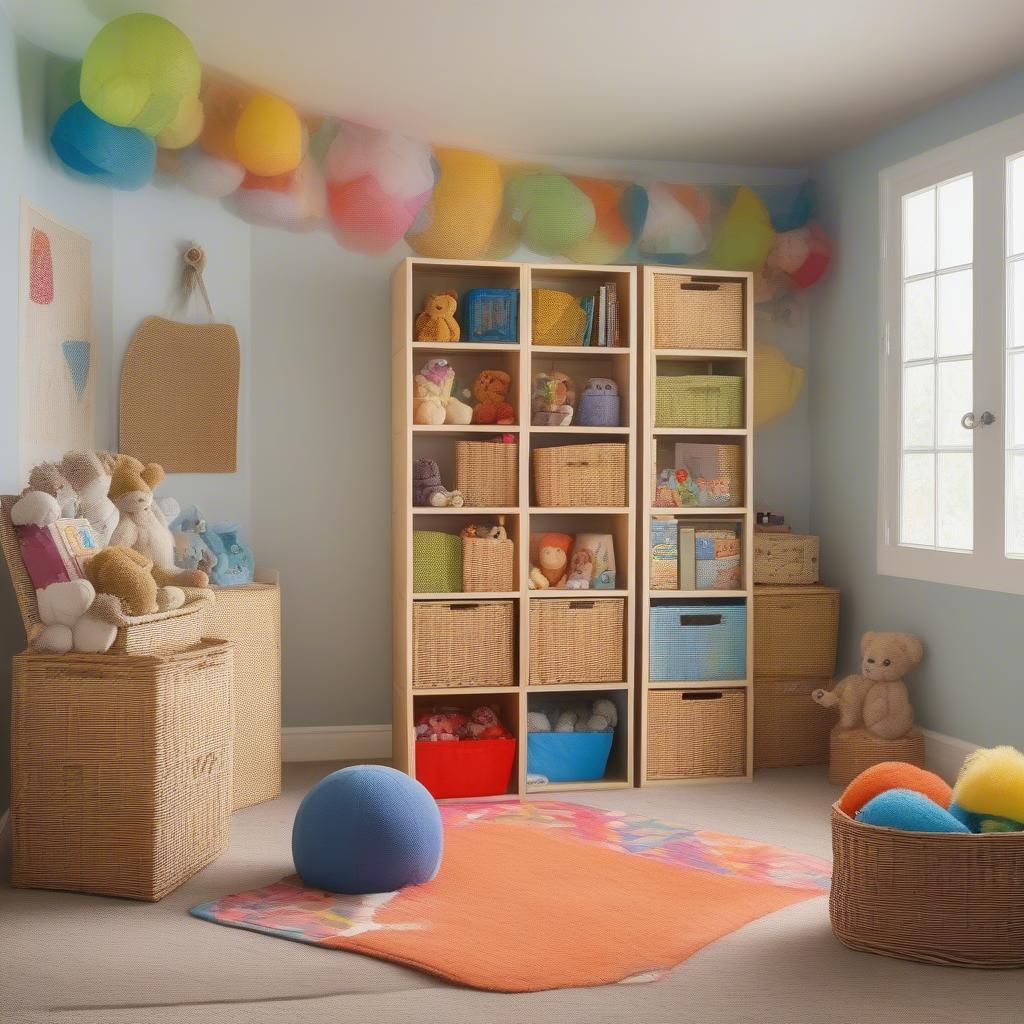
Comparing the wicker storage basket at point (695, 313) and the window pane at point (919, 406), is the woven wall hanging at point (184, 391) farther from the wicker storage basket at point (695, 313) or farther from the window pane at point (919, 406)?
the window pane at point (919, 406)

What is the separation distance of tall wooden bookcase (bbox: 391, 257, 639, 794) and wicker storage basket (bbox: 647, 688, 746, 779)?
0.08 metres

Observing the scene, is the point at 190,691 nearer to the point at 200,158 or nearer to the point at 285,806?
the point at 285,806

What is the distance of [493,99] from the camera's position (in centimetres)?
420

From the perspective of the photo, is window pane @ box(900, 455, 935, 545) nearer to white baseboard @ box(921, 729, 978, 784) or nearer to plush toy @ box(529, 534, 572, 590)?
white baseboard @ box(921, 729, 978, 784)

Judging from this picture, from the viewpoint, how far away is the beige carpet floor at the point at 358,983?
2445 mm

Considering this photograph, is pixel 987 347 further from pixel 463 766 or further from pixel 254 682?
pixel 254 682

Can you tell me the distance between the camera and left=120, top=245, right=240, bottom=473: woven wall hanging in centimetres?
440

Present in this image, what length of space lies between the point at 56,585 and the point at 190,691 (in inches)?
16.6

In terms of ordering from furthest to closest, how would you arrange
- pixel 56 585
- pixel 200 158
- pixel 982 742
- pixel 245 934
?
pixel 200 158 < pixel 982 742 < pixel 56 585 < pixel 245 934

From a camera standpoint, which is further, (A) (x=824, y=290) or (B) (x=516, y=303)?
(A) (x=824, y=290)

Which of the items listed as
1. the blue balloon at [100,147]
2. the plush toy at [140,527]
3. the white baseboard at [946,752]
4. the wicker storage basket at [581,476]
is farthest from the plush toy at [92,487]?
the white baseboard at [946,752]

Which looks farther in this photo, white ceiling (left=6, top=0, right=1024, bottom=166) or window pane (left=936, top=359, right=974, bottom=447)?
window pane (left=936, top=359, right=974, bottom=447)

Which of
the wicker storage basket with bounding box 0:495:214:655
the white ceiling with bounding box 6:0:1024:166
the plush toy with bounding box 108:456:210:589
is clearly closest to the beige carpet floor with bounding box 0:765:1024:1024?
the wicker storage basket with bounding box 0:495:214:655

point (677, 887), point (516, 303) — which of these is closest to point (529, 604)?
point (516, 303)
